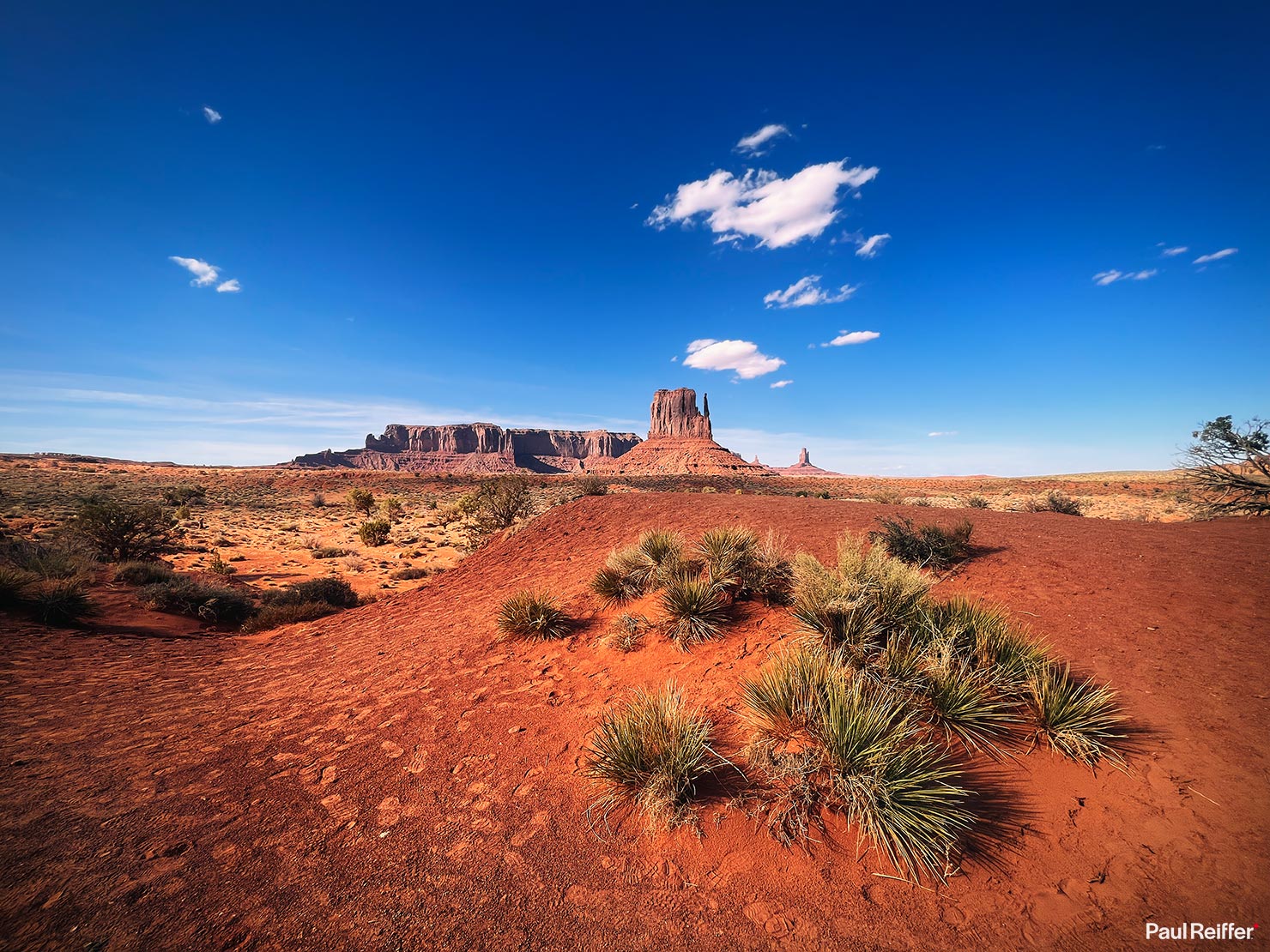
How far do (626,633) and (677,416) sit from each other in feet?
397

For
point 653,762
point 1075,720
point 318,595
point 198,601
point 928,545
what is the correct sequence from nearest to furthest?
point 653,762 → point 1075,720 → point 928,545 → point 198,601 → point 318,595

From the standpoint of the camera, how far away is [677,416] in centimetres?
12531

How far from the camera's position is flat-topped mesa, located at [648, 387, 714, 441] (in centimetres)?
12288

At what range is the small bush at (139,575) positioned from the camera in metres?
11.4

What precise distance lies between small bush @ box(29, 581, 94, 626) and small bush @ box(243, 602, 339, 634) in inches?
98.8

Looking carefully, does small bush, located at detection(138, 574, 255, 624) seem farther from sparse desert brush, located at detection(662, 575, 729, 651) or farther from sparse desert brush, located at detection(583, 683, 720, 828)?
sparse desert brush, located at detection(583, 683, 720, 828)

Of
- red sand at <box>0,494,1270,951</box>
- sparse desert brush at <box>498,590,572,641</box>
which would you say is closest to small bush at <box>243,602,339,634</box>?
red sand at <box>0,494,1270,951</box>

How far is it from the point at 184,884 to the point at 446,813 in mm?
1605

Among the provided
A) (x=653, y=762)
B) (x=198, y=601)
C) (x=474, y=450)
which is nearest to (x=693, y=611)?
(x=653, y=762)

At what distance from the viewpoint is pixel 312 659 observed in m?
7.62

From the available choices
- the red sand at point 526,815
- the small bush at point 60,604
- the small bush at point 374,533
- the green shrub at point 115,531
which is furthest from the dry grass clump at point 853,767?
the small bush at point 374,533

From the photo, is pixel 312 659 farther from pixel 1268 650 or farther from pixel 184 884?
pixel 1268 650

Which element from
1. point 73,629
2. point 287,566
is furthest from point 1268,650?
point 287,566

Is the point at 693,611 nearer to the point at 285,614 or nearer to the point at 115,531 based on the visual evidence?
the point at 285,614
